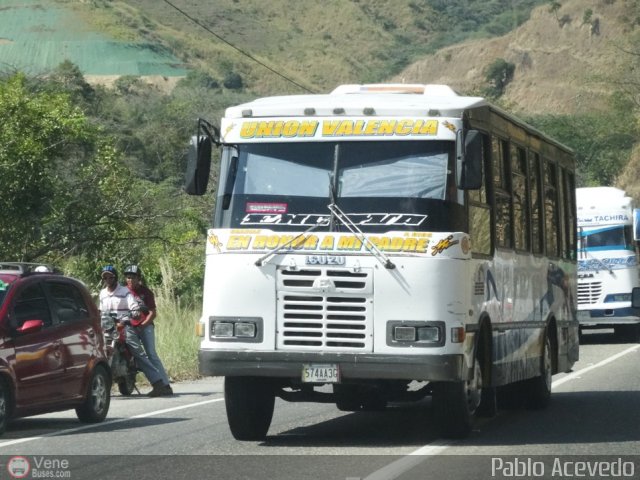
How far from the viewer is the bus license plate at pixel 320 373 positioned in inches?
469

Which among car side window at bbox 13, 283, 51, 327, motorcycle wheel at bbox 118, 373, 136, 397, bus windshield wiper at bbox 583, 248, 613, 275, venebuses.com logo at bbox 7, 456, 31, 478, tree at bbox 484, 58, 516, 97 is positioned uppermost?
tree at bbox 484, 58, 516, 97

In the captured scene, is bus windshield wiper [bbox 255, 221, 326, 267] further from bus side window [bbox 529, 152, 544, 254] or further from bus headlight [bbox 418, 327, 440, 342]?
bus side window [bbox 529, 152, 544, 254]

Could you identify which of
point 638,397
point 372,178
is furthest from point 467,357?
point 638,397

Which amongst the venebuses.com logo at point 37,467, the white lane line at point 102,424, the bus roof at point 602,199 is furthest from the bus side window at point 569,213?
the bus roof at point 602,199

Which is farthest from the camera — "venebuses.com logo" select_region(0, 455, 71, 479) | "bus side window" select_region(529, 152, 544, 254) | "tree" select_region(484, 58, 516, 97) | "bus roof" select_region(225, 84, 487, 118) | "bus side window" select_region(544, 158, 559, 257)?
"tree" select_region(484, 58, 516, 97)

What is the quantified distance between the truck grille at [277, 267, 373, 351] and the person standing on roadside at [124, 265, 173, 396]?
6.02m

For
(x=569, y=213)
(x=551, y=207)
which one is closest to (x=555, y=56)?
(x=569, y=213)

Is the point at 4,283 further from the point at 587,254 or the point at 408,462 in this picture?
the point at 587,254

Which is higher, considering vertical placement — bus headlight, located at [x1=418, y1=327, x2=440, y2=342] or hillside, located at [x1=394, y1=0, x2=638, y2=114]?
hillside, located at [x1=394, y1=0, x2=638, y2=114]

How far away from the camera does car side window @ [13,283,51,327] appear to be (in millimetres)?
13680

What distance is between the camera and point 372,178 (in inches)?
486

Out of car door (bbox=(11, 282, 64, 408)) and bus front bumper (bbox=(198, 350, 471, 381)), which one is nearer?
bus front bumper (bbox=(198, 350, 471, 381))

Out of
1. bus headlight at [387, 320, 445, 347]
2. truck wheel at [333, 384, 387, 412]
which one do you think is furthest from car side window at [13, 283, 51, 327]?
bus headlight at [387, 320, 445, 347]

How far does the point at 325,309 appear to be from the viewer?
12117 millimetres
